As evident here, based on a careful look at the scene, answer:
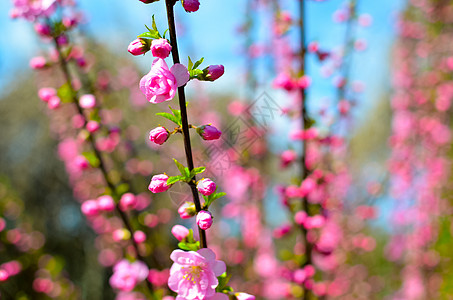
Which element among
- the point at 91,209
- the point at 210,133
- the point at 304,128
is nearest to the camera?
the point at 210,133

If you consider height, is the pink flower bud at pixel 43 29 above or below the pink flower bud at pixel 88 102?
above

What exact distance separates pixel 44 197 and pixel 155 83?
399 cm

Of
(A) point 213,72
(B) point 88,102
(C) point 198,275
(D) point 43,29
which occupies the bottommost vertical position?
(C) point 198,275

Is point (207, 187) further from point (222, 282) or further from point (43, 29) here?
point (43, 29)

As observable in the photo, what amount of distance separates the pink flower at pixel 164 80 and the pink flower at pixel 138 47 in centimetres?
5

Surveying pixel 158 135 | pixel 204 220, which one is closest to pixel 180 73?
pixel 158 135

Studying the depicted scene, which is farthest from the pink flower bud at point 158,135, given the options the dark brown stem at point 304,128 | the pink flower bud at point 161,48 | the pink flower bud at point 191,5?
the dark brown stem at point 304,128

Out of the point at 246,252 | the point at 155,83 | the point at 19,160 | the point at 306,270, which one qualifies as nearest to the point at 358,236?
Answer: the point at 246,252

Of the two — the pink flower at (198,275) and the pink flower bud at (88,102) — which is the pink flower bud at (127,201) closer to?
the pink flower bud at (88,102)

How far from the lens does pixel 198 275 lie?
2.69 feet

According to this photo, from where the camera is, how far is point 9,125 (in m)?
4.39

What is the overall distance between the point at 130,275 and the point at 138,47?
2.93ft

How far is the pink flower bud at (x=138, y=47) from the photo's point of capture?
0.78m

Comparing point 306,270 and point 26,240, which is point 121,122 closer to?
point 26,240
